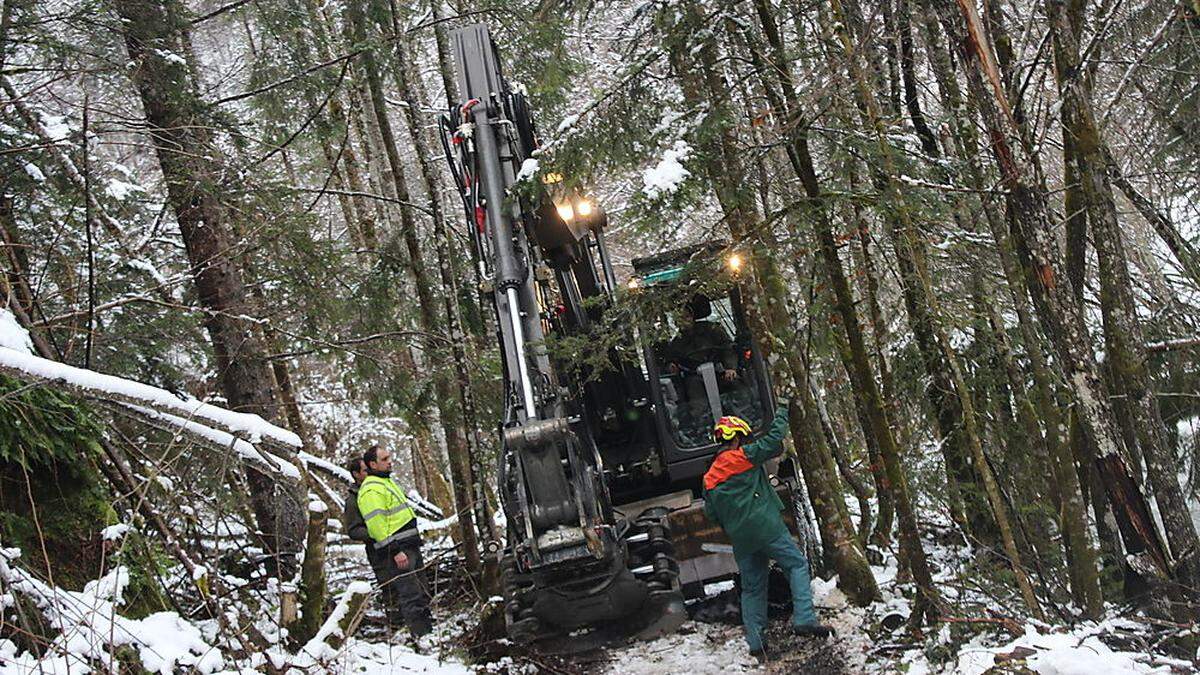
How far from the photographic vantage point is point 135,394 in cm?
377

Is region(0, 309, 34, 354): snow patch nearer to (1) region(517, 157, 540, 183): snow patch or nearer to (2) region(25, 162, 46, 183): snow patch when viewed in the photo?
(1) region(517, 157, 540, 183): snow patch

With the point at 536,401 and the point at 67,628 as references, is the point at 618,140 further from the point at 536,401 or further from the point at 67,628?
the point at 67,628

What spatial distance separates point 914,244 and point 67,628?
18.5 ft

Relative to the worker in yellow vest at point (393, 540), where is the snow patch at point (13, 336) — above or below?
above

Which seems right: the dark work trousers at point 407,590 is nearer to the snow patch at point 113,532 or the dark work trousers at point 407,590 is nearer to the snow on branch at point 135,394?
the snow patch at point 113,532

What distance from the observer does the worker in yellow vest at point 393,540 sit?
8047 millimetres

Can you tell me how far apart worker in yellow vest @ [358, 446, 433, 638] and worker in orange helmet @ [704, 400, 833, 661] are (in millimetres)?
2616

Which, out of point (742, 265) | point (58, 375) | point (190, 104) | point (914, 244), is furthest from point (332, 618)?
point (190, 104)

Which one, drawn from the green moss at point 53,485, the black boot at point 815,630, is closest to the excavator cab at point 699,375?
the black boot at point 815,630

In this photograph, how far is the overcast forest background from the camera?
4594 millimetres

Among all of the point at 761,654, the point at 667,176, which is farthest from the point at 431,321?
the point at 761,654

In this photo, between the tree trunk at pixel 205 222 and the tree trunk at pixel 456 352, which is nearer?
the tree trunk at pixel 205 222

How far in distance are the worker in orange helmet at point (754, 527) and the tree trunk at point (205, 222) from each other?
157 inches

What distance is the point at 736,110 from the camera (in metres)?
7.65
